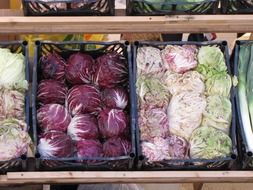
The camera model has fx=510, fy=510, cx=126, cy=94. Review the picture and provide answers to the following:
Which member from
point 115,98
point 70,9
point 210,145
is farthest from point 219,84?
point 70,9

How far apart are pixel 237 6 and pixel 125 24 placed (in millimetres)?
400

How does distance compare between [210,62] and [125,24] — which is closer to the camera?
[125,24]

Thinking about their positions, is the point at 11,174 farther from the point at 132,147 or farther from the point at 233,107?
the point at 233,107

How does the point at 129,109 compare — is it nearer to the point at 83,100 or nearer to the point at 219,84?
the point at 83,100

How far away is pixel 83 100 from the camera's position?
5.98 feet

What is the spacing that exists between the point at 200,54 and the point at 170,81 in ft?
0.54

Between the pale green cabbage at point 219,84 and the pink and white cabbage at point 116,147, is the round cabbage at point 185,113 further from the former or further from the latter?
the pink and white cabbage at point 116,147

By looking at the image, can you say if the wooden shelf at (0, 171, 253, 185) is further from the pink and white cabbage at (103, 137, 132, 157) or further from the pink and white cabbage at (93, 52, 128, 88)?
the pink and white cabbage at (93, 52, 128, 88)

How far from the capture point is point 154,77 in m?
1.90

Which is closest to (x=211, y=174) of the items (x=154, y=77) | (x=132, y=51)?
(x=154, y=77)

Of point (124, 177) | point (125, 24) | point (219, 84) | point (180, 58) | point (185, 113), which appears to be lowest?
point (124, 177)

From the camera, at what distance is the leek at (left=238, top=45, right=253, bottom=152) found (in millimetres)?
1784

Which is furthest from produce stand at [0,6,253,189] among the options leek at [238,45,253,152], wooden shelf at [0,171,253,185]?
leek at [238,45,253,152]

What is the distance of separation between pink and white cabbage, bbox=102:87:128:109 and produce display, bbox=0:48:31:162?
0.29 m
